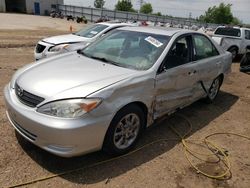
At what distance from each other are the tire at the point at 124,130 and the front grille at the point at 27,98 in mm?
900

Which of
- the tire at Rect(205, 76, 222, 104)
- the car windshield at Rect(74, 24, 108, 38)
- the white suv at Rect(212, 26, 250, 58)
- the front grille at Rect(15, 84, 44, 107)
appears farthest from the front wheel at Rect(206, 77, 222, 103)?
the white suv at Rect(212, 26, 250, 58)

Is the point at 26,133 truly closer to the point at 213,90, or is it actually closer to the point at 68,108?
the point at 68,108

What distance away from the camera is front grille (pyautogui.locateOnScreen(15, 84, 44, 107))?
3208 millimetres

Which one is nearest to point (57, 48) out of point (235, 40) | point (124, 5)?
A: point (235, 40)

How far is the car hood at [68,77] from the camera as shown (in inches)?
127

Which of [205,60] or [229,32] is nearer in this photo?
[205,60]

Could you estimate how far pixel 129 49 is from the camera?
4.38 m

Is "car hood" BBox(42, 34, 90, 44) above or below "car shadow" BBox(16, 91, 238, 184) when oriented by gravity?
above

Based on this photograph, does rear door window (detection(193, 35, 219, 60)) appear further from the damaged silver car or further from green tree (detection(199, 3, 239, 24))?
green tree (detection(199, 3, 239, 24))

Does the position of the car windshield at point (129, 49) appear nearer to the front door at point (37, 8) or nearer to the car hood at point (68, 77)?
the car hood at point (68, 77)

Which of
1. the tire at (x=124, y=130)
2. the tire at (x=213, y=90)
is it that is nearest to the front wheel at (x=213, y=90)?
the tire at (x=213, y=90)

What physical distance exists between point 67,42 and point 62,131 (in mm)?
6343

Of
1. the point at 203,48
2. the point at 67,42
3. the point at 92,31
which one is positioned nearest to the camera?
the point at 203,48

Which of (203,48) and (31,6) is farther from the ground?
(203,48)
